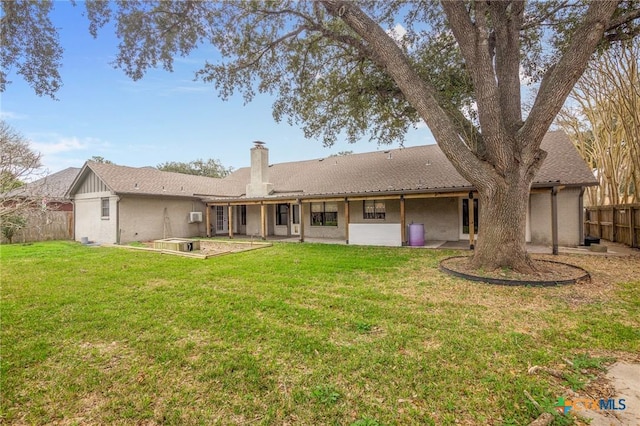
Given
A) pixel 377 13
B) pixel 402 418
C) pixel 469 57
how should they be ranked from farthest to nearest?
1. pixel 377 13
2. pixel 469 57
3. pixel 402 418

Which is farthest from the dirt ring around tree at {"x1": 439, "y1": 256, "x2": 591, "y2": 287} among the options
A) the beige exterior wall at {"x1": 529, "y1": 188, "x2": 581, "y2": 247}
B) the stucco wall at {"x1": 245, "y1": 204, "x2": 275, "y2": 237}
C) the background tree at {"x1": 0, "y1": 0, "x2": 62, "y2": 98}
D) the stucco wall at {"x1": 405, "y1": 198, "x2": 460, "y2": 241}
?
the stucco wall at {"x1": 245, "y1": 204, "x2": 275, "y2": 237}

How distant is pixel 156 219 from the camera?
14.7 metres

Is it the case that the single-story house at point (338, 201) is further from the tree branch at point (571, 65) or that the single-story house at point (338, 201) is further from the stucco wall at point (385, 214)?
the tree branch at point (571, 65)

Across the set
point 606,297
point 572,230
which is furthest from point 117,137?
point 572,230

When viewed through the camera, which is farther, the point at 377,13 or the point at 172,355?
the point at 377,13

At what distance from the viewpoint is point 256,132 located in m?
17.7

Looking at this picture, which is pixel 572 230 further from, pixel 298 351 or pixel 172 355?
pixel 172 355

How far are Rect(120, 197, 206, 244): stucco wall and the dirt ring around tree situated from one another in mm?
13341

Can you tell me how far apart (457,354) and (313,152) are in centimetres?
2501

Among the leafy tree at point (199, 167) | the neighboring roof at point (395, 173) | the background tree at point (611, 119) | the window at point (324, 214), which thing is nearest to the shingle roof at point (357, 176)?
the neighboring roof at point (395, 173)

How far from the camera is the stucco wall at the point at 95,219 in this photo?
43.7 feet

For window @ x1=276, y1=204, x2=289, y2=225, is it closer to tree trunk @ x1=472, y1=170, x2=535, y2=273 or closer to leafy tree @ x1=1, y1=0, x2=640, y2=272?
leafy tree @ x1=1, y1=0, x2=640, y2=272

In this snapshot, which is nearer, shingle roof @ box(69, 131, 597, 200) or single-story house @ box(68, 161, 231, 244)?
shingle roof @ box(69, 131, 597, 200)

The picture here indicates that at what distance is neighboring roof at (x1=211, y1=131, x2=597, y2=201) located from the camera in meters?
10.5
